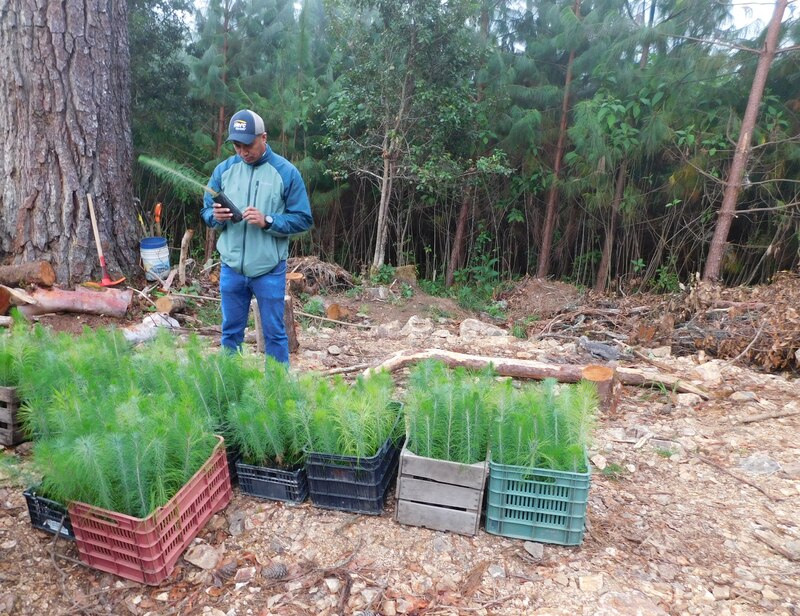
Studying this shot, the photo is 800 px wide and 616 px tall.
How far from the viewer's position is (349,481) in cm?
232

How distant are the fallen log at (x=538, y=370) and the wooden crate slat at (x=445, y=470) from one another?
1773 millimetres

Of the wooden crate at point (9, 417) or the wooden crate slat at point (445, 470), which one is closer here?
the wooden crate slat at point (445, 470)

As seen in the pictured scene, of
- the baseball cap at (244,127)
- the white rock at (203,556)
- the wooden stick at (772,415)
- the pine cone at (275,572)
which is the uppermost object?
the baseball cap at (244,127)

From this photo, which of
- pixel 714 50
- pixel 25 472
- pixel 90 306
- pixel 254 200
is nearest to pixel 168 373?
pixel 25 472

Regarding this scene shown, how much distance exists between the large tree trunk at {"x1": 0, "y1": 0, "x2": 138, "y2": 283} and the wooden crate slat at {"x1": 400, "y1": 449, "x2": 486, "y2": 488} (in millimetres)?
5111

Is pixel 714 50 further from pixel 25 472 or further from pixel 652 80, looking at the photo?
pixel 25 472

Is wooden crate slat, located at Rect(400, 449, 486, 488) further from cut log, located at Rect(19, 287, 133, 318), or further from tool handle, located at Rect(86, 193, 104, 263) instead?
tool handle, located at Rect(86, 193, 104, 263)

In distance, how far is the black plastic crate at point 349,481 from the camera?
89.7 inches

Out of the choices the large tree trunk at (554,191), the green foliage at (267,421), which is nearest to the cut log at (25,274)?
the green foliage at (267,421)

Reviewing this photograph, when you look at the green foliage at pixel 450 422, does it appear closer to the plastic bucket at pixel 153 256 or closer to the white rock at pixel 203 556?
the white rock at pixel 203 556

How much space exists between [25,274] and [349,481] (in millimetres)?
4922

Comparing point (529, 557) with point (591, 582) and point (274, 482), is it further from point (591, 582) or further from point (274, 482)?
point (274, 482)

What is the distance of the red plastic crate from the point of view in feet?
6.27

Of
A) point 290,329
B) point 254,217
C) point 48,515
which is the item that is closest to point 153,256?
point 290,329
